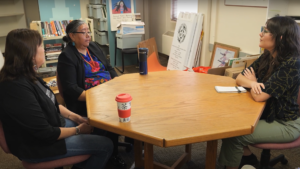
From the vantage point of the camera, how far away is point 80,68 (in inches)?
81.6

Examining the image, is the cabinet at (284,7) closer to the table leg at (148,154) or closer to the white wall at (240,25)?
the white wall at (240,25)

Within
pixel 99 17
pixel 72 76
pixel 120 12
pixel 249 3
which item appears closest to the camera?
pixel 72 76

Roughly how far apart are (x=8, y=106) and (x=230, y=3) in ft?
9.91

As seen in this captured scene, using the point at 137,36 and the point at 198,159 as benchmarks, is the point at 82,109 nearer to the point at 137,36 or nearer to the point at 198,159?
the point at 198,159

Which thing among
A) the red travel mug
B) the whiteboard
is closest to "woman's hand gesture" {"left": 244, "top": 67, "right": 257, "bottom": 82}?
the red travel mug

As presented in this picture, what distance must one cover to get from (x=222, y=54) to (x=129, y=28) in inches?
71.5

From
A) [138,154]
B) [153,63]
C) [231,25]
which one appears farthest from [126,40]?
[138,154]

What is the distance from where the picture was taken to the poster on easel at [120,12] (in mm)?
4684

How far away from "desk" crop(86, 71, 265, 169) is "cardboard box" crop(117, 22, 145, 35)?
269 centimetres

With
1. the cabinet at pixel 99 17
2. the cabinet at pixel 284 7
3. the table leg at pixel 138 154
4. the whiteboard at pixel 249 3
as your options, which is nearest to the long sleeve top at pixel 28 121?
the table leg at pixel 138 154

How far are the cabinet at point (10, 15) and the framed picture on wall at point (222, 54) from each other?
4164 mm

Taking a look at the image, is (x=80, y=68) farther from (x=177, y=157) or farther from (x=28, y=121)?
(x=177, y=157)

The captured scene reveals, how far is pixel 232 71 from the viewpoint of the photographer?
272 centimetres

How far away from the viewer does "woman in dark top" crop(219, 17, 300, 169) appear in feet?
5.21
